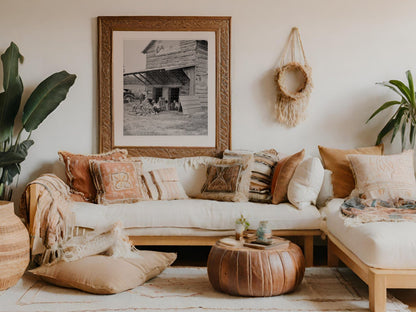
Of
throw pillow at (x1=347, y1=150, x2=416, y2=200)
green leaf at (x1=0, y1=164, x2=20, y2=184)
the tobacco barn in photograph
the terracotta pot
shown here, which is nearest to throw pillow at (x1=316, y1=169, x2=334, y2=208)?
throw pillow at (x1=347, y1=150, x2=416, y2=200)

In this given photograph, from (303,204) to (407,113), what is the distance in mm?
1411

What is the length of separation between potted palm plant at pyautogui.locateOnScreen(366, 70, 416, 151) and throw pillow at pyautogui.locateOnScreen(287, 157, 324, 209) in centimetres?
92

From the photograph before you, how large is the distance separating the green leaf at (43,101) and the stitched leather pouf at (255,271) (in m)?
2.24

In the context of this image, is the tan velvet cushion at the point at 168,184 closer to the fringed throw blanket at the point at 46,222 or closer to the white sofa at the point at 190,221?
the white sofa at the point at 190,221

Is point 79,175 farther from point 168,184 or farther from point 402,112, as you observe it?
point 402,112

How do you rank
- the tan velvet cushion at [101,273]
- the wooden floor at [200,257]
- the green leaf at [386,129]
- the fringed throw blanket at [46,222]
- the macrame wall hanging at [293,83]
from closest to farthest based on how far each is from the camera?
the tan velvet cushion at [101,273] < the wooden floor at [200,257] < the fringed throw blanket at [46,222] < the green leaf at [386,129] < the macrame wall hanging at [293,83]

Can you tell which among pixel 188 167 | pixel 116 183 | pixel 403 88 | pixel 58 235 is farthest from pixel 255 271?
pixel 403 88

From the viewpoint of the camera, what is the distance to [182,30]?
4723 millimetres

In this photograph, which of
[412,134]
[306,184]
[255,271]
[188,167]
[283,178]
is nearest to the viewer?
[255,271]

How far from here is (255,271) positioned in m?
2.97

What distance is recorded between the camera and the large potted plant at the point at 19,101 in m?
4.40

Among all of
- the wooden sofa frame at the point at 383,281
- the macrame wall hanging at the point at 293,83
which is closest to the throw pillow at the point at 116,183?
the macrame wall hanging at the point at 293,83

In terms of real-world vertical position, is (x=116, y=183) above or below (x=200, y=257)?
above

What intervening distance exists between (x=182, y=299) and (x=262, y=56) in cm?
260
